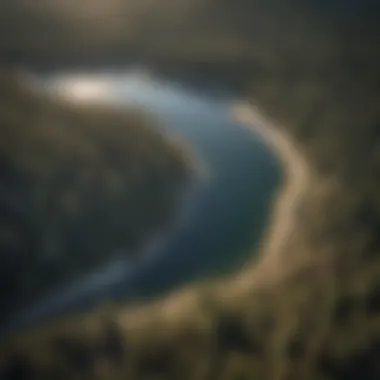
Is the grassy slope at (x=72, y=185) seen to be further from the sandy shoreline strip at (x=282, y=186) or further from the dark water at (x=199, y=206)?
the sandy shoreline strip at (x=282, y=186)

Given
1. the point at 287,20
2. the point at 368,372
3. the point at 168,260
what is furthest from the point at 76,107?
the point at 368,372

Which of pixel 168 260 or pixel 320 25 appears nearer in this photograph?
pixel 168 260

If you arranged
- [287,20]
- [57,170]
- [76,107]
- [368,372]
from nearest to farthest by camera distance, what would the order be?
[368,372] < [57,170] < [76,107] < [287,20]

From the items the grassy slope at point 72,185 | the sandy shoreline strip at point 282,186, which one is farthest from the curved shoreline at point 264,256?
the grassy slope at point 72,185

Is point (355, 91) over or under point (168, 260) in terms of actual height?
over

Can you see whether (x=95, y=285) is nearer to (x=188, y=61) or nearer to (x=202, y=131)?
(x=202, y=131)

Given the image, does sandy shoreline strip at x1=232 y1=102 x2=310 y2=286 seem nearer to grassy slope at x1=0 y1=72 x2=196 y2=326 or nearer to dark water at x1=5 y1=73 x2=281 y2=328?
dark water at x1=5 y1=73 x2=281 y2=328

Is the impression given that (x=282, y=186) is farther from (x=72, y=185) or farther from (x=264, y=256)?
(x=72, y=185)

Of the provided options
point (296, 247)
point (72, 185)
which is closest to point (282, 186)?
point (296, 247)
